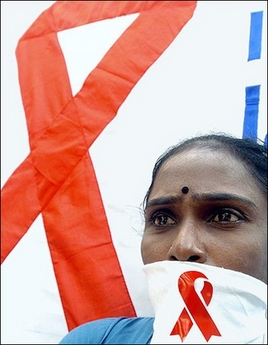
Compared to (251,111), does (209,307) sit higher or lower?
lower

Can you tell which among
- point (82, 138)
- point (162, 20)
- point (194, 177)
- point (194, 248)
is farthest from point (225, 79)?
point (194, 248)

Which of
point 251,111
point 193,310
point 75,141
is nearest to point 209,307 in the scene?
point 193,310

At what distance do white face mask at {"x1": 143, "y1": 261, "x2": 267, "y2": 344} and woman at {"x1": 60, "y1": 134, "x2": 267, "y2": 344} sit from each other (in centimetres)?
4

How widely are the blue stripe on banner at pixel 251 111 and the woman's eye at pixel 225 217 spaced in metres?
0.43

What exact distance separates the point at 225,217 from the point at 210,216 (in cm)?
2

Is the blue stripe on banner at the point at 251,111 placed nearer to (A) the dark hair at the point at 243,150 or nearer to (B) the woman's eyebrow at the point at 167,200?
(A) the dark hair at the point at 243,150

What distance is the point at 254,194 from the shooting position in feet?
3.31

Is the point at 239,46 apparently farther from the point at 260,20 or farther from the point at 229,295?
the point at 229,295

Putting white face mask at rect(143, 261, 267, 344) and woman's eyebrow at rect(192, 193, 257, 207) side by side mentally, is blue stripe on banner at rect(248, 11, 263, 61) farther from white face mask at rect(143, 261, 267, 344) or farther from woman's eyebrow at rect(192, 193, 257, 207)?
white face mask at rect(143, 261, 267, 344)

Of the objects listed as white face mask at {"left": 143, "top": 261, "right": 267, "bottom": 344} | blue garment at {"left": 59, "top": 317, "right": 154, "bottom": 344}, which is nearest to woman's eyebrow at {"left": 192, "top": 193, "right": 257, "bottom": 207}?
white face mask at {"left": 143, "top": 261, "right": 267, "bottom": 344}

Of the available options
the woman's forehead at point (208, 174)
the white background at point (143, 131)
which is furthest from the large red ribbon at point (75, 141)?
the woman's forehead at point (208, 174)

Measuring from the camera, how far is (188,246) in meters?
0.93

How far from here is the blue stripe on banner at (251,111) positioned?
4.57ft

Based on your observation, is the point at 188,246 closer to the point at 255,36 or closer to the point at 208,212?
the point at 208,212
